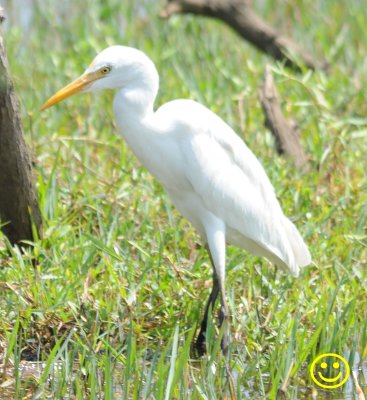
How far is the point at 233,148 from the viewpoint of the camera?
4711 millimetres

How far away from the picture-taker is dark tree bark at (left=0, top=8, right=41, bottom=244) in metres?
4.57

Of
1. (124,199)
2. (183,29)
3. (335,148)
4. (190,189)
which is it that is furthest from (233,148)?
(183,29)

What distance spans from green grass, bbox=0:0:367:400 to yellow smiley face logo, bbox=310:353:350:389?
3 centimetres

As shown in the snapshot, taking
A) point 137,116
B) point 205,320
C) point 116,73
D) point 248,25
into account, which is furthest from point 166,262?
point 248,25

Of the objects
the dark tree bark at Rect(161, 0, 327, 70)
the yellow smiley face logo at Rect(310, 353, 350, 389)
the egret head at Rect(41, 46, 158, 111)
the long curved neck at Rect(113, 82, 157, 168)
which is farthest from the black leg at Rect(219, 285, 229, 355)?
the dark tree bark at Rect(161, 0, 327, 70)

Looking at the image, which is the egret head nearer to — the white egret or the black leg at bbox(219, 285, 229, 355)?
the white egret

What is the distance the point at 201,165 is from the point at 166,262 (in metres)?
0.49

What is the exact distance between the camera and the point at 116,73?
4426 millimetres

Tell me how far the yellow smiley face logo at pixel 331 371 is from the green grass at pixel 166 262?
3 centimetres

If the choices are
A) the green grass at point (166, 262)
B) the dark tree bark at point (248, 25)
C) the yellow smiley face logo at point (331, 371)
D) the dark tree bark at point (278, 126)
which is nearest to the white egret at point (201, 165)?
the green grass at point (166, 262)

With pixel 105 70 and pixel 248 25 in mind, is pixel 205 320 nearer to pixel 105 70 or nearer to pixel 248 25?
pixel 105 70

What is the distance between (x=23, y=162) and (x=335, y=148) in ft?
6.51

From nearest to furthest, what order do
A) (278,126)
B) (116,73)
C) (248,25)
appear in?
(116,73), (278,126), (248,25)

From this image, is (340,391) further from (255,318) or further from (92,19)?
(92,19)
